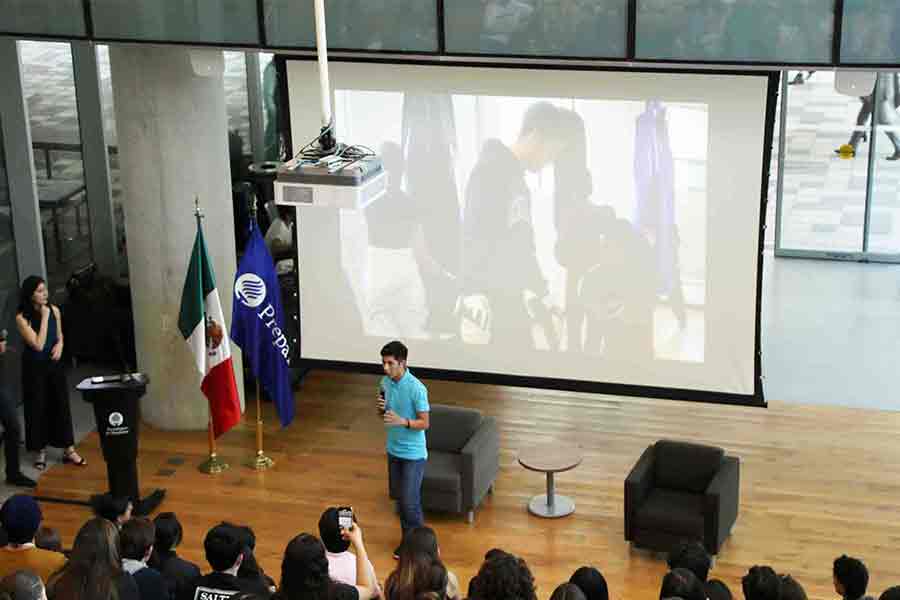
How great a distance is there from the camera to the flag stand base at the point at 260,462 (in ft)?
35.7

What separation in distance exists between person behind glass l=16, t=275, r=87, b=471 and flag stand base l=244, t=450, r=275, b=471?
131cm

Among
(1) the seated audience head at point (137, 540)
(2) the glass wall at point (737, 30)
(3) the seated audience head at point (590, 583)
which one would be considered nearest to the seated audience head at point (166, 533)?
(1) the seated audience head at point (137, 540)

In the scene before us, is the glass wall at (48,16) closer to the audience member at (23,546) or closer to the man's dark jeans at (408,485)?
the man's dark jeans at (408,485)

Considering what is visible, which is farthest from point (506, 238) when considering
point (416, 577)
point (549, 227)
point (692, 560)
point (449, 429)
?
point (416, 577)

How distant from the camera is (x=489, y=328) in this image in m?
10.7

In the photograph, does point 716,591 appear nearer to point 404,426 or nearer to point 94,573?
point 94,573

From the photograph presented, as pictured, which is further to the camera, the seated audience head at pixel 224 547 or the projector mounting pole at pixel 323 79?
the projector mounting pole at pixel 323 79

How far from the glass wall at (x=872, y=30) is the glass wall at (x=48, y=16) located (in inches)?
211

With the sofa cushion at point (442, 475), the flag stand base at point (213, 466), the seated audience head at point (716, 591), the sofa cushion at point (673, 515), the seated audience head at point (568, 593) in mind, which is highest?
the seated audience head at point (568, 593)

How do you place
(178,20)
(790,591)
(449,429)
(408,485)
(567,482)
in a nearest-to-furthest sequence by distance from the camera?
1. (790,591)
2. (408,485)
3. (178,20)
4. (449,429)
5. (567,482)

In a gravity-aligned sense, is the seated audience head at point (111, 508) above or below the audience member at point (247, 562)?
below

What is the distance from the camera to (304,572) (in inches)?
224

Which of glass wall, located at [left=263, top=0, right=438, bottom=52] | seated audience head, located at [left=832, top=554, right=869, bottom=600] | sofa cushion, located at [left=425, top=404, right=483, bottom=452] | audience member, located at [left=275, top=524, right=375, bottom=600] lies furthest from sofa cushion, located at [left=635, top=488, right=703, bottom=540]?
audience member, located at [left=275, top=524, right=375, bottom=600]

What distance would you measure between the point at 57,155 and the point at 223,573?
7362 mm
